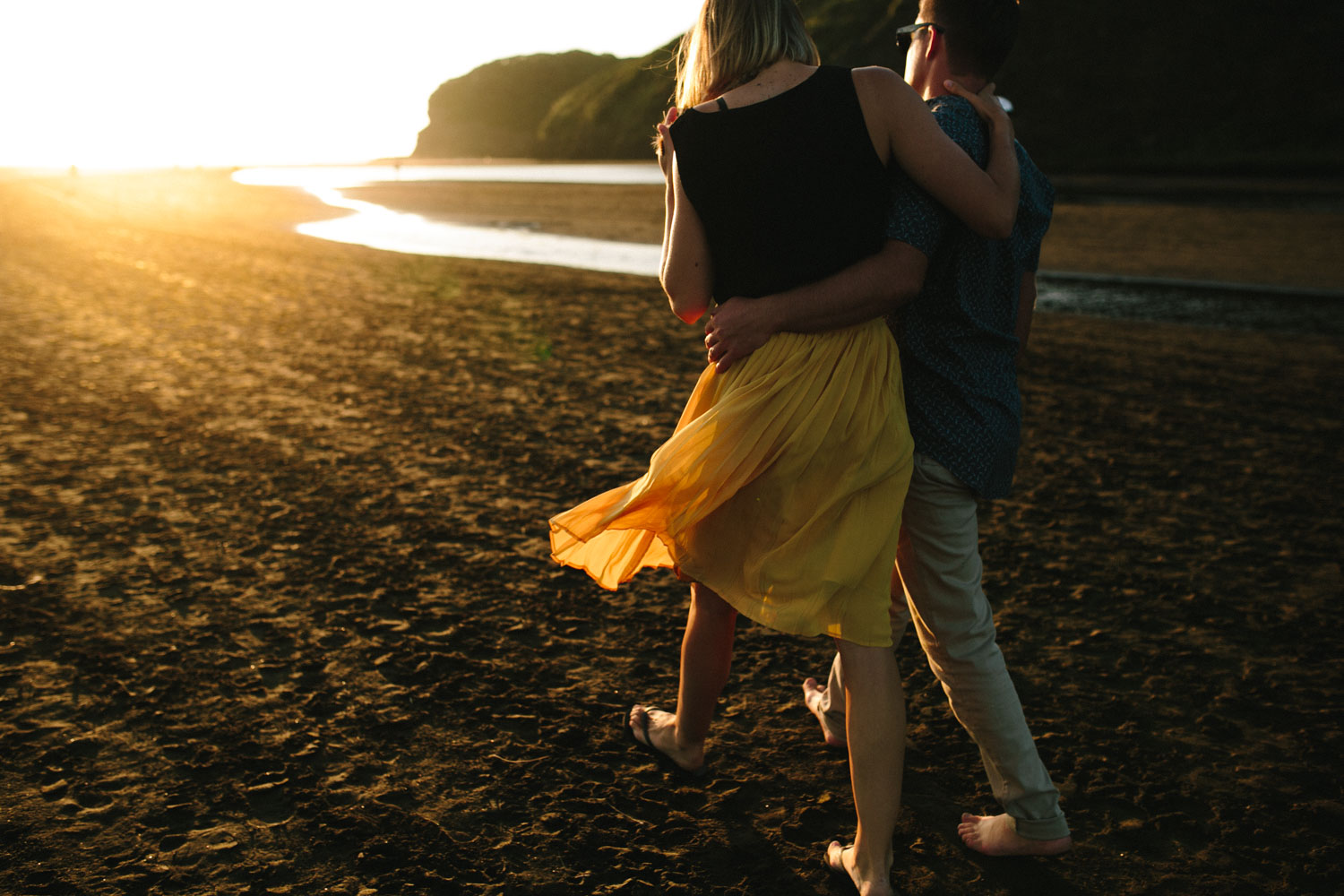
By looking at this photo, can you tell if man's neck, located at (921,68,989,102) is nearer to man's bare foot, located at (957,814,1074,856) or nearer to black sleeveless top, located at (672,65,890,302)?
black sleeveless top, located at (672,65,890,302)

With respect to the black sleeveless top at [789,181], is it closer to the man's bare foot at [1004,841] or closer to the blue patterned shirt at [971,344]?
the blue patterned shirt at [971,344]

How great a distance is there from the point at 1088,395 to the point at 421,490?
4520 millimetres

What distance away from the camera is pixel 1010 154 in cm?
179

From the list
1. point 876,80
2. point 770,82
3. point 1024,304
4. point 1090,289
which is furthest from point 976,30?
point 1090,289

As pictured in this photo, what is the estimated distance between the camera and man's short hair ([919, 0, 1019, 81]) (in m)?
1.81

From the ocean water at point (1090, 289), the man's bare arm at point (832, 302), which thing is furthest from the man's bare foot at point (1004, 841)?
the ocean water at point (1090, 289)

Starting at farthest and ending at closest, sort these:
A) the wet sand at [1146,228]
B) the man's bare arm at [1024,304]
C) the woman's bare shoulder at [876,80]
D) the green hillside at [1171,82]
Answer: the green hillside at [1171,82]
the wet sand at [1146,228]
the man's bare arm at [1024,304]
the woman's bare shoulder at [876,80]

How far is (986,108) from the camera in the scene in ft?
6.06

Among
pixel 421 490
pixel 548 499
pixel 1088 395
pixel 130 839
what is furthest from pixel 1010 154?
pixel 1088 395

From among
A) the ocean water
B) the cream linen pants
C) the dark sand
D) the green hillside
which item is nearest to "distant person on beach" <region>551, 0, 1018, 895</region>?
the cream linen pants

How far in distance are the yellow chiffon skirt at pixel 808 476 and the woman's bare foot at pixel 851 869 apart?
535 millimetres

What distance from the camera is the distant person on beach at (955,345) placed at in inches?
72.4

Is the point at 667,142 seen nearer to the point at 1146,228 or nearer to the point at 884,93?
the point at 884,93

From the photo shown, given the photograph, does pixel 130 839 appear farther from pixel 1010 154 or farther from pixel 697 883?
pixel 1010 154
